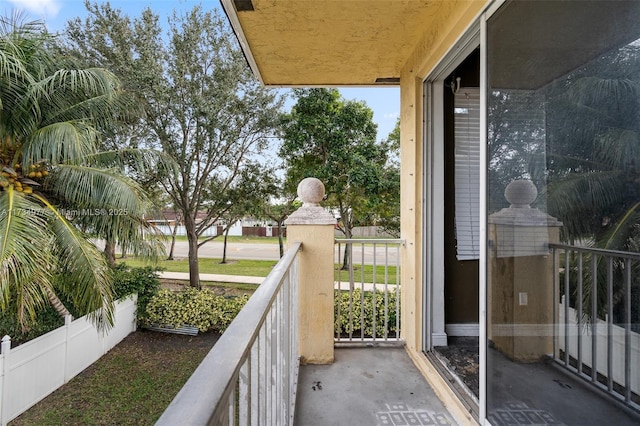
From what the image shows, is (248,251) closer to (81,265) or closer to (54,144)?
(81,265)

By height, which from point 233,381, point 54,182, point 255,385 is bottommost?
point 255,385

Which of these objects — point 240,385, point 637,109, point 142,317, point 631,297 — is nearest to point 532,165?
point 637,109

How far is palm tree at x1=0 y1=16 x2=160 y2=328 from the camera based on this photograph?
404 cm

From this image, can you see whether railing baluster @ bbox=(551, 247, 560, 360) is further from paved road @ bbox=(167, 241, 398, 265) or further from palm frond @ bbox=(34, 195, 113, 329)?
paved road @ bbox=(167, 241, 398, 265)

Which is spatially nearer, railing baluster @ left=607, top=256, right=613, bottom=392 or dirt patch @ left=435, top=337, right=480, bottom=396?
railing baluster @ left=607, top=256, right=613, bottom=392

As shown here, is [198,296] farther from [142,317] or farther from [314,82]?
[314,82]

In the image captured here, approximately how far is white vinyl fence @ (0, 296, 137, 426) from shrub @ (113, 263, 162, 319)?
1.88 feet

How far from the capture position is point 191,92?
7.97 meters

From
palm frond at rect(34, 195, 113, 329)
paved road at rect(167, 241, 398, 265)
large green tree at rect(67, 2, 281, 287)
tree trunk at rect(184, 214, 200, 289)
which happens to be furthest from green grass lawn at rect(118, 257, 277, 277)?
palm frond at rect(34, 195, 113, 329)

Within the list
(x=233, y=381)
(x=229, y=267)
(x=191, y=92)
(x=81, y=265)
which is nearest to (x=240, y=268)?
(x=229, y=267)

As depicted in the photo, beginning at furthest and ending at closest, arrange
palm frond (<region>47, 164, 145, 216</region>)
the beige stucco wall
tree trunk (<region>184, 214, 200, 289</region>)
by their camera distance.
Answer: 1. tree trunk (<region>184, 214, 200, 289</region>)
2. palm frond (<region>47, 164, 145, 216</region>)
3. the beige stucco wall

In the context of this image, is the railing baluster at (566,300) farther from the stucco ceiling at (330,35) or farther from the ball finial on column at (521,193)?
the stucco ceiling at (330,35)

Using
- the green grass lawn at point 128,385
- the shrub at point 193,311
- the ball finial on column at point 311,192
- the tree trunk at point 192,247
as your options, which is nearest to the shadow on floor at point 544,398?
the ball finial on column at point 311,192

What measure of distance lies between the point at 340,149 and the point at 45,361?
21.2 ft
